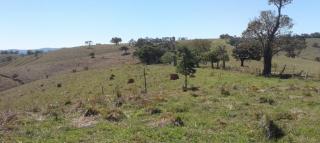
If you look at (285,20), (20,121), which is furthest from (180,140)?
(285,20)

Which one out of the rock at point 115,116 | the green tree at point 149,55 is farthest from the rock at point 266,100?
the green tree at point 149,55

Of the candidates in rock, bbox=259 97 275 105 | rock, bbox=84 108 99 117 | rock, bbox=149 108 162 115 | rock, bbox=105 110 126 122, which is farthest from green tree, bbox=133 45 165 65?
rock, bbox=105 110 126 122

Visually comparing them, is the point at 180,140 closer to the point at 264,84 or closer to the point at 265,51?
the point at 264,84

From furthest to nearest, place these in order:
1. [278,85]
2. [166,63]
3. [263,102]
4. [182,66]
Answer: [166,63], [182,66], [278,85], [263,102]

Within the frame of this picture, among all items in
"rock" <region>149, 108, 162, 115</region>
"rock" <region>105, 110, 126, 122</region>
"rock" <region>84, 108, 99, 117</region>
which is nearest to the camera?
"rock" <region>105, 110, 126, 122</region>

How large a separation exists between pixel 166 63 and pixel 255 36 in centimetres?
3768

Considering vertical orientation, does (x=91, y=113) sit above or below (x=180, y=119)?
below

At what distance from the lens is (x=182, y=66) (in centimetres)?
5578

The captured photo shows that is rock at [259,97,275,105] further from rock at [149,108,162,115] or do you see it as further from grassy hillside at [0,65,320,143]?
rock at [149,108,162,115]

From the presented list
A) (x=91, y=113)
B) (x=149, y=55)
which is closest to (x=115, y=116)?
(x=91, y=113)

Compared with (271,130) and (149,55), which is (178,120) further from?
(149,55)

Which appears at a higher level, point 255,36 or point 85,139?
point 255,36

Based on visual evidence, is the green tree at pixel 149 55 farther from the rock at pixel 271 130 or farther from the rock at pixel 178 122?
the rock at pixel 271 130

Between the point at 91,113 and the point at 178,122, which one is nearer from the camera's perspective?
the point at 178,122
